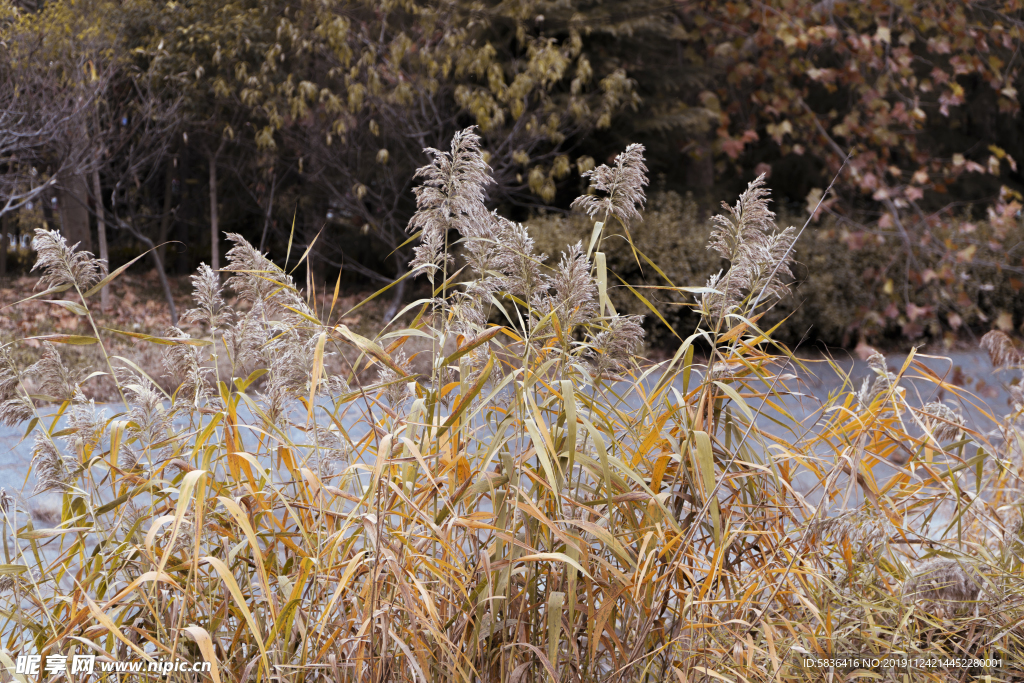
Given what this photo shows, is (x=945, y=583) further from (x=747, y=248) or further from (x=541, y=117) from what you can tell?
(x=541, y=117)

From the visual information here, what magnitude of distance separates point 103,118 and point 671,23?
19.9ft

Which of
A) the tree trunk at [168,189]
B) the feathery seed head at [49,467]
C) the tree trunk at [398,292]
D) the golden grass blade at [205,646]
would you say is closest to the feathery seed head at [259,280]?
the feathery seed head at [49,467]

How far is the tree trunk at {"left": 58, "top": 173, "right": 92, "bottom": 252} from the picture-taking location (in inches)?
313

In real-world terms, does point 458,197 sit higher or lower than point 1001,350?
higher

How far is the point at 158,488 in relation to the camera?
1.56 metres

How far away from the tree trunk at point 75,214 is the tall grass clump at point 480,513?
7.21 m

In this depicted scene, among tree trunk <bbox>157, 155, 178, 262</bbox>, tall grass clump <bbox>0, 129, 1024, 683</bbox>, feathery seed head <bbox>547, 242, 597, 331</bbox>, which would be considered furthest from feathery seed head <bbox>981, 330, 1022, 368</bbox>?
tree trunk <bbox>157, 155, 178, 262</bbox>

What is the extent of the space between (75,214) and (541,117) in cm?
516

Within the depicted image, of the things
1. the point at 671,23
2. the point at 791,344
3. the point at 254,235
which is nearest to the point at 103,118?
the point at 254,235

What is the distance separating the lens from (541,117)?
328 inches

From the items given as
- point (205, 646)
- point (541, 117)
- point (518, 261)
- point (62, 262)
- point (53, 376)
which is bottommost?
point (541, 117)

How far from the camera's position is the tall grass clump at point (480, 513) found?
140 centimetres

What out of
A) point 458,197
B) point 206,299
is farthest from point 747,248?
point 206,299

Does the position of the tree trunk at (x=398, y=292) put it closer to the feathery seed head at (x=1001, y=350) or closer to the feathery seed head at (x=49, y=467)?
the feathery seed head at (x=1001, y=350)
